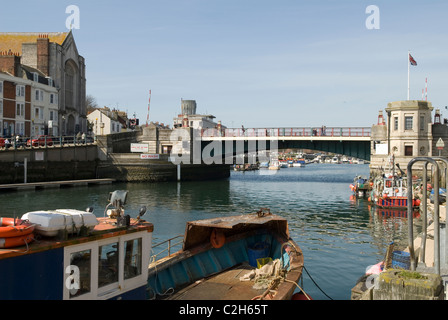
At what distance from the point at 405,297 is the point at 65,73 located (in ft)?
262

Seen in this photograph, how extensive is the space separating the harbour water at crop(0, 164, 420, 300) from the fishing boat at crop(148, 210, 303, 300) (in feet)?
7.64

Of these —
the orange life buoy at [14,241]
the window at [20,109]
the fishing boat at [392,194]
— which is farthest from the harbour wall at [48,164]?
the orange life buoy at [14,241]

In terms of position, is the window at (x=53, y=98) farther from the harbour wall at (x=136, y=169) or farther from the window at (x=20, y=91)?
the harbour wall at (x=136, y=169)

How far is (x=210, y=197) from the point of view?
51625 mm

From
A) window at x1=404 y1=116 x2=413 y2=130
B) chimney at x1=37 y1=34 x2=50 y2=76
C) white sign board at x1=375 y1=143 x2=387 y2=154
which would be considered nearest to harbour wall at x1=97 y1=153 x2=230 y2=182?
chimney at x1=37 y1=34 x2=50 y2=76

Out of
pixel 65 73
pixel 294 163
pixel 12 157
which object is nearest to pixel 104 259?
pixel 12 157

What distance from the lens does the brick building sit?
66750mm

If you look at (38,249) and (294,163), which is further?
(294,163)

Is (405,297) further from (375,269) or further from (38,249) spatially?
(375,269)

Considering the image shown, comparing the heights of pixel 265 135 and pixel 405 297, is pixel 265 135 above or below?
above

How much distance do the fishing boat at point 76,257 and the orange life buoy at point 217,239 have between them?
570 centimetres

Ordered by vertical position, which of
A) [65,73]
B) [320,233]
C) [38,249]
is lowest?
[320,233]

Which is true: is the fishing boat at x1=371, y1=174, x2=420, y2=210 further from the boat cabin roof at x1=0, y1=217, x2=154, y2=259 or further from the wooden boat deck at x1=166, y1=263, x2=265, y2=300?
the boat cabin roof at x1=0, y1=217, x2=154, y2=259
